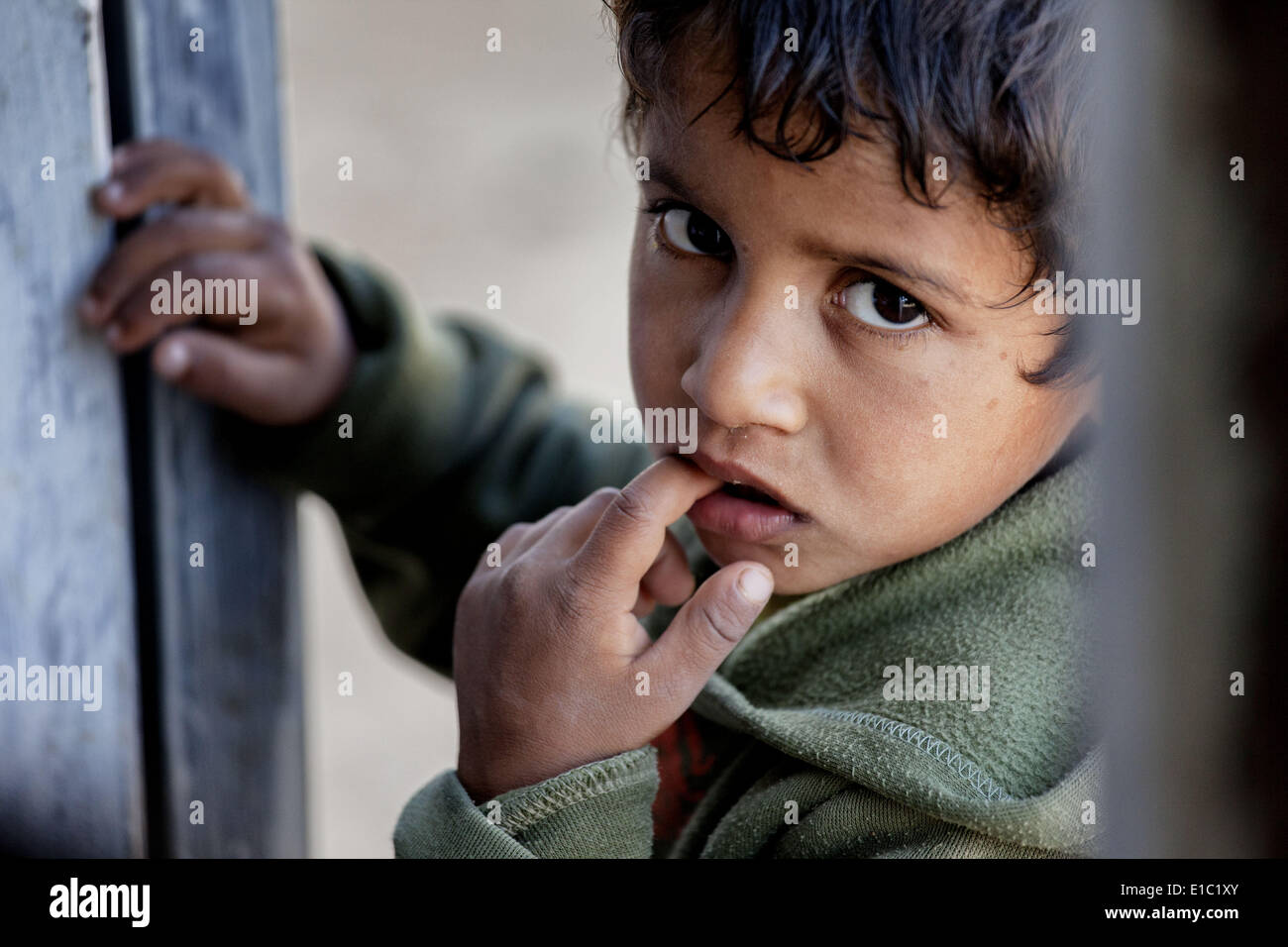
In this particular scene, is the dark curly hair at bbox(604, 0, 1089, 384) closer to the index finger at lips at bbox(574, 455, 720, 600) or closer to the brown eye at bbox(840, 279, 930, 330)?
the brown eye at bbox(840, 279, 930, 330)

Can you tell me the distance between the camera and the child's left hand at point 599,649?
531 mm

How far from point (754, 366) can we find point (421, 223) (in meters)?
1.40

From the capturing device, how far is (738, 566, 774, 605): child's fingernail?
0.53 metres

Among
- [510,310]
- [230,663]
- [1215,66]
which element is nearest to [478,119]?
[510,310]

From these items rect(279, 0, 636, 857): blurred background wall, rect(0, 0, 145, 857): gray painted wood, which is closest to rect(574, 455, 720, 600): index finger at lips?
rect(0, 0, 145, 857): gray painted wood

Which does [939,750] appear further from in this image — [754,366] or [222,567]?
[222,567]

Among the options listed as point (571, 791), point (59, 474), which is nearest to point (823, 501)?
point (571, 791)

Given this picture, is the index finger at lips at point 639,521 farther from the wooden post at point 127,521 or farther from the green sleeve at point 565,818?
the wooden post at point 127,521

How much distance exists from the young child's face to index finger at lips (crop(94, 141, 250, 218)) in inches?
12.4

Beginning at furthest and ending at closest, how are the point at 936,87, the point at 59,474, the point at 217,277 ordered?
the point at 217,277
the point at 59,474
the point at 936,87

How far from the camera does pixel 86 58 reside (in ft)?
2.08

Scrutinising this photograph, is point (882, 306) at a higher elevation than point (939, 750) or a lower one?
higher

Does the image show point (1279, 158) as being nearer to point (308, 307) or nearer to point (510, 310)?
point (308, 307)

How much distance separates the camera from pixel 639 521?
0.53 meters
